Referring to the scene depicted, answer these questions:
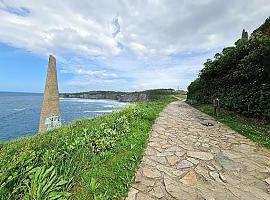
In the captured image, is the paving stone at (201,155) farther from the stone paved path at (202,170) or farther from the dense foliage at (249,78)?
the dense foliage at (249,78)

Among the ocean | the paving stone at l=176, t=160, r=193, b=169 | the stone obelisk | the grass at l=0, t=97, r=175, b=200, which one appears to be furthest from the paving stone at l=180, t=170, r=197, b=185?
the stone obelisk

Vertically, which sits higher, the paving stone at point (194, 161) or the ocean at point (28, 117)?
the paving stone at point (194, 161)

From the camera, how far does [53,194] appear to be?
3.22 m

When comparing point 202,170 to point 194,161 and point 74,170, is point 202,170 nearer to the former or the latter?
point 194,161

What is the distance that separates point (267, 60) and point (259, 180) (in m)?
7.24

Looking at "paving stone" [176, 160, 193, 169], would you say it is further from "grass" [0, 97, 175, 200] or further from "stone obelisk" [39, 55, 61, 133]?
"stone obelisk" [39, 55, 61, 133]

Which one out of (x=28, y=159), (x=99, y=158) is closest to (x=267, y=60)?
(x=99, y=158)

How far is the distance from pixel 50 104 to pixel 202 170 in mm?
11981

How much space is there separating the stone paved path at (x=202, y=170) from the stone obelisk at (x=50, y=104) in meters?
9.17

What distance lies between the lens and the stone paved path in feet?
12.7

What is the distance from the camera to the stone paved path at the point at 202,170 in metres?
3.88

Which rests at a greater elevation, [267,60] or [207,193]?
[267,60]

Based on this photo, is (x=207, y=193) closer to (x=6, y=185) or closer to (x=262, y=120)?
(x=6, y=185)

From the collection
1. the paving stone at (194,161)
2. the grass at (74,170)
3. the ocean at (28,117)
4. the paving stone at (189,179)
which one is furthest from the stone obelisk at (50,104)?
the paving stone at (189,179)
